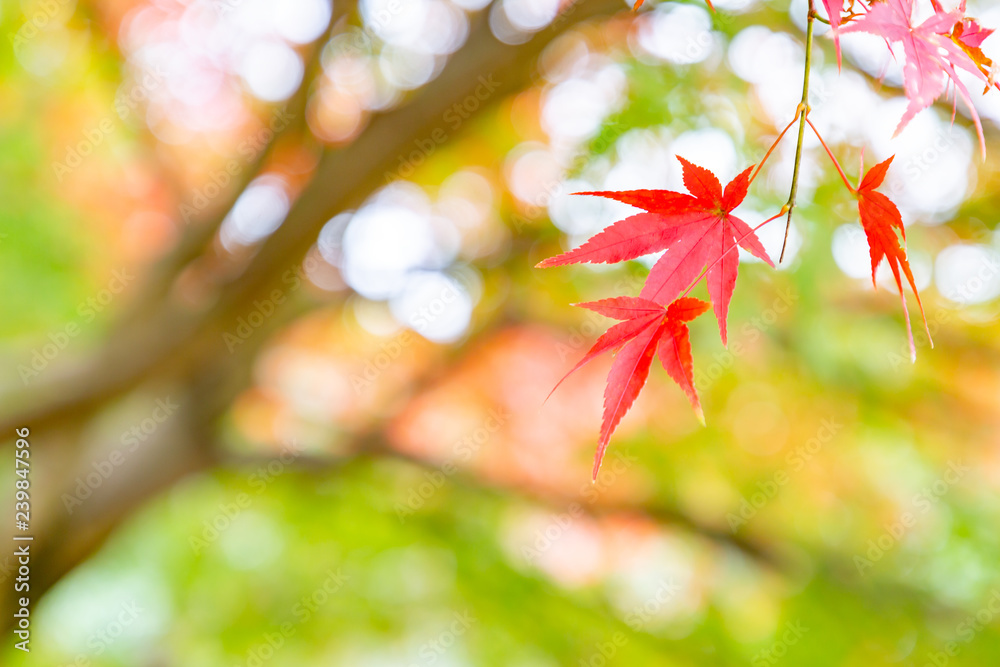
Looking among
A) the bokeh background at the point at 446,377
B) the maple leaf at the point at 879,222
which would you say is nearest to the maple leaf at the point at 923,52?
the maple leaf at the point at 879,222

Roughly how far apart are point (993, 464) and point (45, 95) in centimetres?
354

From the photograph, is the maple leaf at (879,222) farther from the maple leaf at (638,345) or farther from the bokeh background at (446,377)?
the bokeh background at (446,377)

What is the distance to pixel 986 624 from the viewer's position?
177 centimetres

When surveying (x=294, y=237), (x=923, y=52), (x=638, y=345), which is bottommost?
(x=294, y=237)

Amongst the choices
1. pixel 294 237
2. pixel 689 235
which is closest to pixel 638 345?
pixel 689 235

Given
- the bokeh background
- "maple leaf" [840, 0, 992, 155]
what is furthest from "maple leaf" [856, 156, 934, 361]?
the bokeh background

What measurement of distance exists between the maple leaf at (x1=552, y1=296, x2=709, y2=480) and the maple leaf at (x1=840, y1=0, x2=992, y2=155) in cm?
18

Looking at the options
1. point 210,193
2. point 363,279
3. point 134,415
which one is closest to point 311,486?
point 134,415

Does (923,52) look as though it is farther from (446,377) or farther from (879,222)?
(446,377)

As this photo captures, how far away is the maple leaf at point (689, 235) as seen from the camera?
414mm

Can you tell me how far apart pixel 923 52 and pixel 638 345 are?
25cm

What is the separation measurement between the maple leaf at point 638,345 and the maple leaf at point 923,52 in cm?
18

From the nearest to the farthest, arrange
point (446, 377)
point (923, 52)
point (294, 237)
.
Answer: point (923, 52)
point (294, 237)
point (446, 377)

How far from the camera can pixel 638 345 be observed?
1.40 feet
